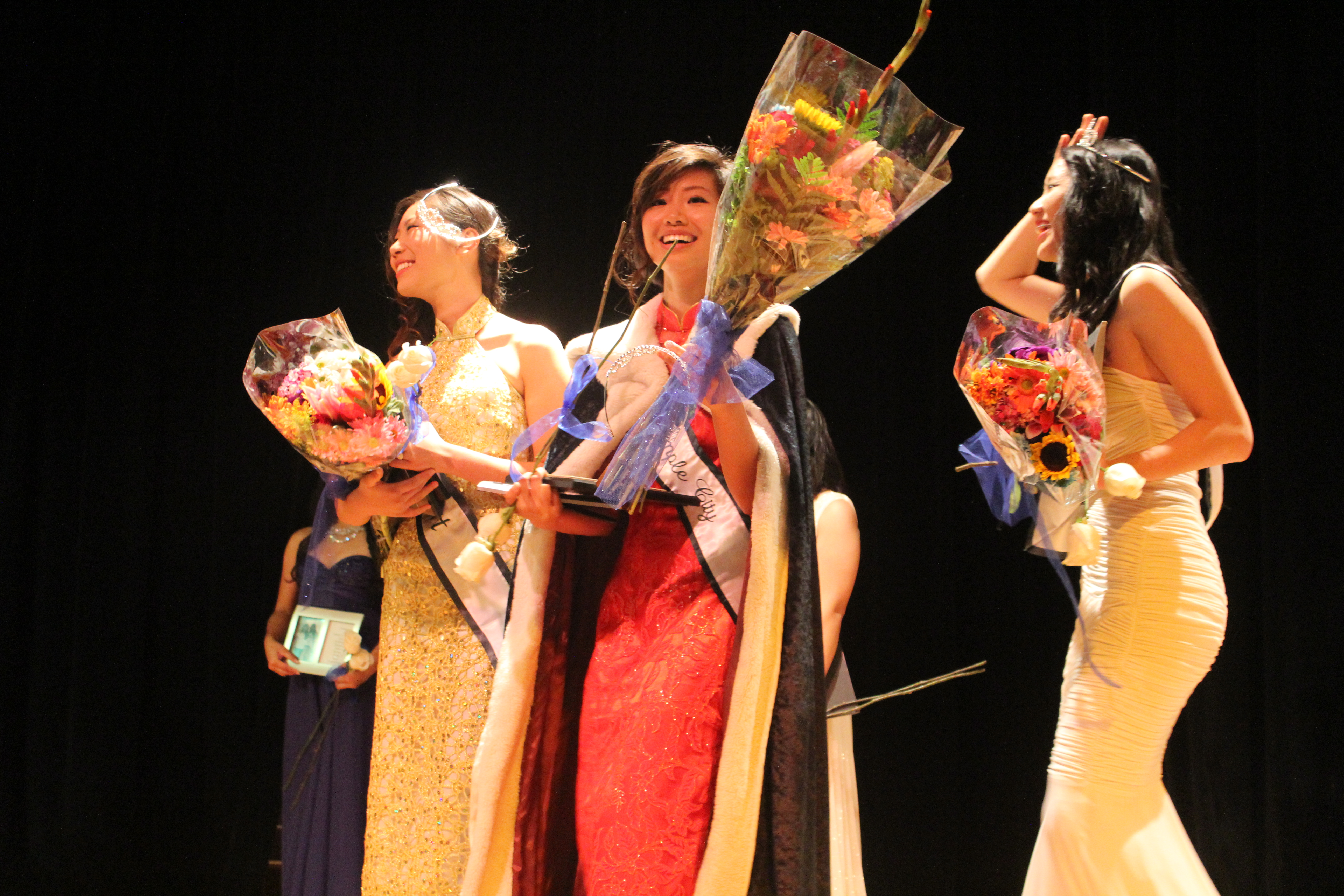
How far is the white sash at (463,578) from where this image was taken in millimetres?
1932

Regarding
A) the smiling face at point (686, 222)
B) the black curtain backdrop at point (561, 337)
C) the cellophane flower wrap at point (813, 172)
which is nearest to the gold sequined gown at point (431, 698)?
the smiling face at point (686, 222)

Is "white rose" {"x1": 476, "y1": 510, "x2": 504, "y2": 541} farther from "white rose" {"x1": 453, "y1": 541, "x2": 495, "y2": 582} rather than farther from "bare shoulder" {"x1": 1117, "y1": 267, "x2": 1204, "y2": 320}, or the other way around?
"bare shoulder" {"x1": 1117, "y1": 267, "x2": 1204, "y2": 320}

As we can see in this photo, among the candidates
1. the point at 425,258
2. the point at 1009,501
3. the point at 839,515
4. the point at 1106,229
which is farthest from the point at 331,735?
the point at 1106,229

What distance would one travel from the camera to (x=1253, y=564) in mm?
2572

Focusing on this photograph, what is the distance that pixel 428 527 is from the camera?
2.00 metres

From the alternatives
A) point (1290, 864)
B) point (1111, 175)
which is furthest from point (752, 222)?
point (1290, 864)

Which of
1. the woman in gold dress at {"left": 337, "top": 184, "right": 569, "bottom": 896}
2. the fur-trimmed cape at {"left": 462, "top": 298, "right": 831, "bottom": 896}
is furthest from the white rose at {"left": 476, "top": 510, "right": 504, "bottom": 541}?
the woman in gold dress at {"left": 337, "top": 184, "right": 569, "bottom": 896}

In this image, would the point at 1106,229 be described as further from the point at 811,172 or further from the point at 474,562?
the point at 474,562

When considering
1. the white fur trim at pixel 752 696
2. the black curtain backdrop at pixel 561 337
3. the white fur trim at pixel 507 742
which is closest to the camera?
the white fur trim at pixel 752 696

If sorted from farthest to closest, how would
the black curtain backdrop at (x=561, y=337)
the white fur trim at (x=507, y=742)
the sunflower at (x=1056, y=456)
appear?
the black curtain backdrop at (x=561, y=337) < the sunflower at (x=1056, y=456) < the white fur trim at (x=507, y=742)

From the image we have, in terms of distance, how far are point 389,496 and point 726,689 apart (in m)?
0.84

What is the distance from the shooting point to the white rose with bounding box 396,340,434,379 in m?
1.98

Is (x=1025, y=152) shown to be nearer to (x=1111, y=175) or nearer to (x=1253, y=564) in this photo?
(x=1111, y=175)

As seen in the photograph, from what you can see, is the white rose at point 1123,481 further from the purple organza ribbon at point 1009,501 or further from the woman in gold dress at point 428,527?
the woman in gold dress at point 428,527
